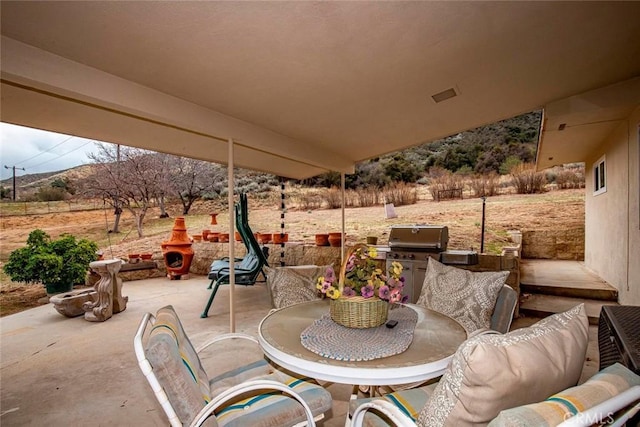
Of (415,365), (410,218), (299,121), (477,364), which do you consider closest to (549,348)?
(477,364)

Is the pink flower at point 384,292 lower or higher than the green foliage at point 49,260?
higher

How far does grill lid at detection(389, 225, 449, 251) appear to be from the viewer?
379 centimetres

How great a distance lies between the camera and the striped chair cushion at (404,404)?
1186 millimetres

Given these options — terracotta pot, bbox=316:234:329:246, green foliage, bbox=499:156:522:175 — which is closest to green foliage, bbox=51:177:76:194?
terracotta pot, bbox=316:234:329:246

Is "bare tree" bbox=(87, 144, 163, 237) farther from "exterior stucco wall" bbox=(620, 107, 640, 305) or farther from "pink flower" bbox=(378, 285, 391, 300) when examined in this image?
"exterior stucco wall" bbox=(620, 107, 640, 305)

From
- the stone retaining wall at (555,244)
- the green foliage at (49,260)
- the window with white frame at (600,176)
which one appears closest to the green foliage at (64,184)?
the green foliage at (49,260)

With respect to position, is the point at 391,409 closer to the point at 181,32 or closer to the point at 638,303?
the point at 181,32

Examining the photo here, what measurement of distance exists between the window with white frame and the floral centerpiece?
192 inches

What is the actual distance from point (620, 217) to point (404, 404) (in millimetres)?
4158

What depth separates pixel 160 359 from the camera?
998mm

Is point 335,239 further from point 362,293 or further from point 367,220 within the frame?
point 362,293

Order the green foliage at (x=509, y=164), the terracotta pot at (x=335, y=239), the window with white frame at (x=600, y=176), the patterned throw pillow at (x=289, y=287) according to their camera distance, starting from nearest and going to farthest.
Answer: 1. the patterned throw pillow at (x=289, y=287)
2. the window with white frame at (x=600, y=176)
3. the terracotta pot at (x=335, y=239)
4. the green foliage at (x=509, y=164)

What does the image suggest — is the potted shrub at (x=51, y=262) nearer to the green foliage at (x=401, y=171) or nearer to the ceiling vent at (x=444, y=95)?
the ceiling vent at (x=444, y=95)

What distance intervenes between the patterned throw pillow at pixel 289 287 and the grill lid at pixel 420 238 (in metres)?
1.95
